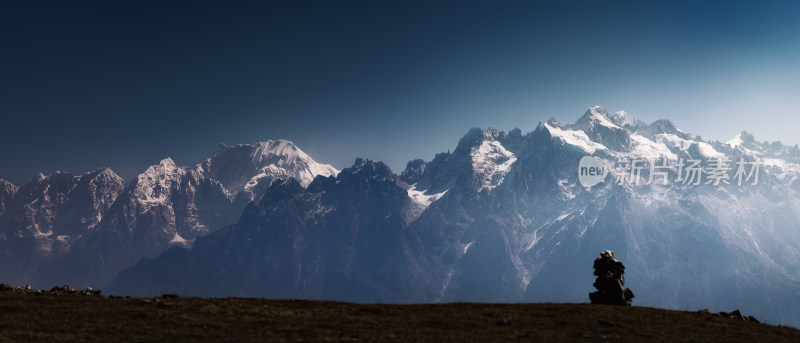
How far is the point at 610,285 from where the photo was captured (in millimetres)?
53750

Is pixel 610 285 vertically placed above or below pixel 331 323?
above

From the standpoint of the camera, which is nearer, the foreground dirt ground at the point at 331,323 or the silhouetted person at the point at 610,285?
the foreground dirt ground at the point at 331,323

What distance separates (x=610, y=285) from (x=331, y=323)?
32006 mm

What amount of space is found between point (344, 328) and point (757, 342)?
26686mm

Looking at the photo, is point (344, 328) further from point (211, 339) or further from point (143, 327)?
point (143, 327)

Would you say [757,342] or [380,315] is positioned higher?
[380,315]

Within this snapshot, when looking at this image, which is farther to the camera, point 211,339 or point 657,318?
point 657,318

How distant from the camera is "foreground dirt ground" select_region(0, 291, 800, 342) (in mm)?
30375

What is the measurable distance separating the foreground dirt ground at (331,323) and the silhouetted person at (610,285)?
833 cm

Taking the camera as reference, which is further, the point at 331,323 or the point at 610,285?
the point at 610,285

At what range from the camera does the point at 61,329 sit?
98.3ft

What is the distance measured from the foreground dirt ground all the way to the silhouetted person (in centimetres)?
833

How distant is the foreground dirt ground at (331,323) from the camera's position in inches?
1196

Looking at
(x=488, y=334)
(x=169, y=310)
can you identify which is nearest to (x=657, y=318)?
(x=488, y=334)
